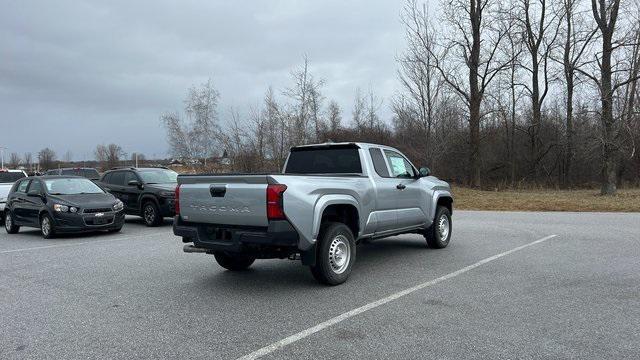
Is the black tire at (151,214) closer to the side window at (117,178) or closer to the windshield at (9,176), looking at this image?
the side window at (117,178)

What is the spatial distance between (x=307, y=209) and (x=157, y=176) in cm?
1081

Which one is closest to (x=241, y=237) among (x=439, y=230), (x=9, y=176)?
(x=439, y=230)

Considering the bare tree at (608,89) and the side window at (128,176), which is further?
the bare tree at (608,89)

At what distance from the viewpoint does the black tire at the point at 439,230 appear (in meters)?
9.10

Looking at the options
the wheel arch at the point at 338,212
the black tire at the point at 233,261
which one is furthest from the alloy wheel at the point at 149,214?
the wheel arch at the point at 338,212

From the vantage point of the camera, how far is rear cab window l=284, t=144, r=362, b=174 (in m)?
7.52

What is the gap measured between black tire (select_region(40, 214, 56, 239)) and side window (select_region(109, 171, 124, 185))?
3530 mm

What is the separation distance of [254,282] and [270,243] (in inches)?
50.3

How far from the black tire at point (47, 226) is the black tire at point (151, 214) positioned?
2699 mm

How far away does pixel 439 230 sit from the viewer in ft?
30.3

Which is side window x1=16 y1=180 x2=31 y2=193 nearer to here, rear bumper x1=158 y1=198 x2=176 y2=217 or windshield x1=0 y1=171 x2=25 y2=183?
rear bumper x1=158 y1=198 x2=176 y2=217

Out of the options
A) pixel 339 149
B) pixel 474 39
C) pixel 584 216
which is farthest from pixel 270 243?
pixel 474 39

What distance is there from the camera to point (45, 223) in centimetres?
1228

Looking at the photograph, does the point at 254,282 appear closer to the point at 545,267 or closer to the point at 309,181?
the point at 309,181
